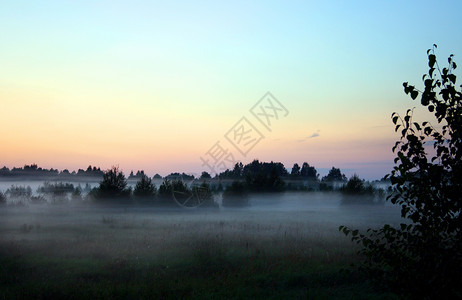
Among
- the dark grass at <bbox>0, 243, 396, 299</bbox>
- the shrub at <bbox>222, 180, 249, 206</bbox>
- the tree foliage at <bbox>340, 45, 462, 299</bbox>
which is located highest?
the tree foliage at <bbox>340, 45, 462, 299</bbox>

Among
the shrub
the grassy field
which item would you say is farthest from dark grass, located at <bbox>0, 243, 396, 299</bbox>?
the shrub

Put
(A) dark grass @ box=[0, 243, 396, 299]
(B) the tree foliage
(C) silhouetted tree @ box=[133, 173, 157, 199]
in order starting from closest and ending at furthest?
1. (B) the tree foliage
2. (A) dark grass @ box=[0, 243, 396, 299]
3. (C) silhouetted tree @ box=[133, 173, 157, 199]

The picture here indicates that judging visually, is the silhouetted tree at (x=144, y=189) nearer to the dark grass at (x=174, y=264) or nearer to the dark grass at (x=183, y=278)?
the dark grass at (x=174, y=264)

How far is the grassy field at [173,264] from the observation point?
11964 mm

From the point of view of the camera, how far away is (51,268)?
14297 millimetres

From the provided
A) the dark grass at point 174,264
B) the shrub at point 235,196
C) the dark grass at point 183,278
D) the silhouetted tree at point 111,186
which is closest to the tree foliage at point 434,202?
the dark grass at point 174,264

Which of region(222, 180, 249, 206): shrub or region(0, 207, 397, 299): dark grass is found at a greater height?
region(222, 180, 249, 206): shrub

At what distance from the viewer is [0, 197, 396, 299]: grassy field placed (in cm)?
1196

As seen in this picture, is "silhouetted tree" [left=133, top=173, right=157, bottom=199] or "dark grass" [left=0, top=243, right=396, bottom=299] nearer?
"dark grass" [left=0, top=243, right=396, bottom=299]

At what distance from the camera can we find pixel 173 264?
15.2m

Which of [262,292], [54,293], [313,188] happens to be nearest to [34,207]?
[54,293]

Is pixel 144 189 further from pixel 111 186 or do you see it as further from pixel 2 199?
pixel 2 199

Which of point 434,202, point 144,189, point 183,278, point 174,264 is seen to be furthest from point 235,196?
point 434,202

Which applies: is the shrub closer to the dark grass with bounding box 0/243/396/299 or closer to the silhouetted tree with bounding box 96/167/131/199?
the silhouetted tree with bounding box 96/167/131/199
